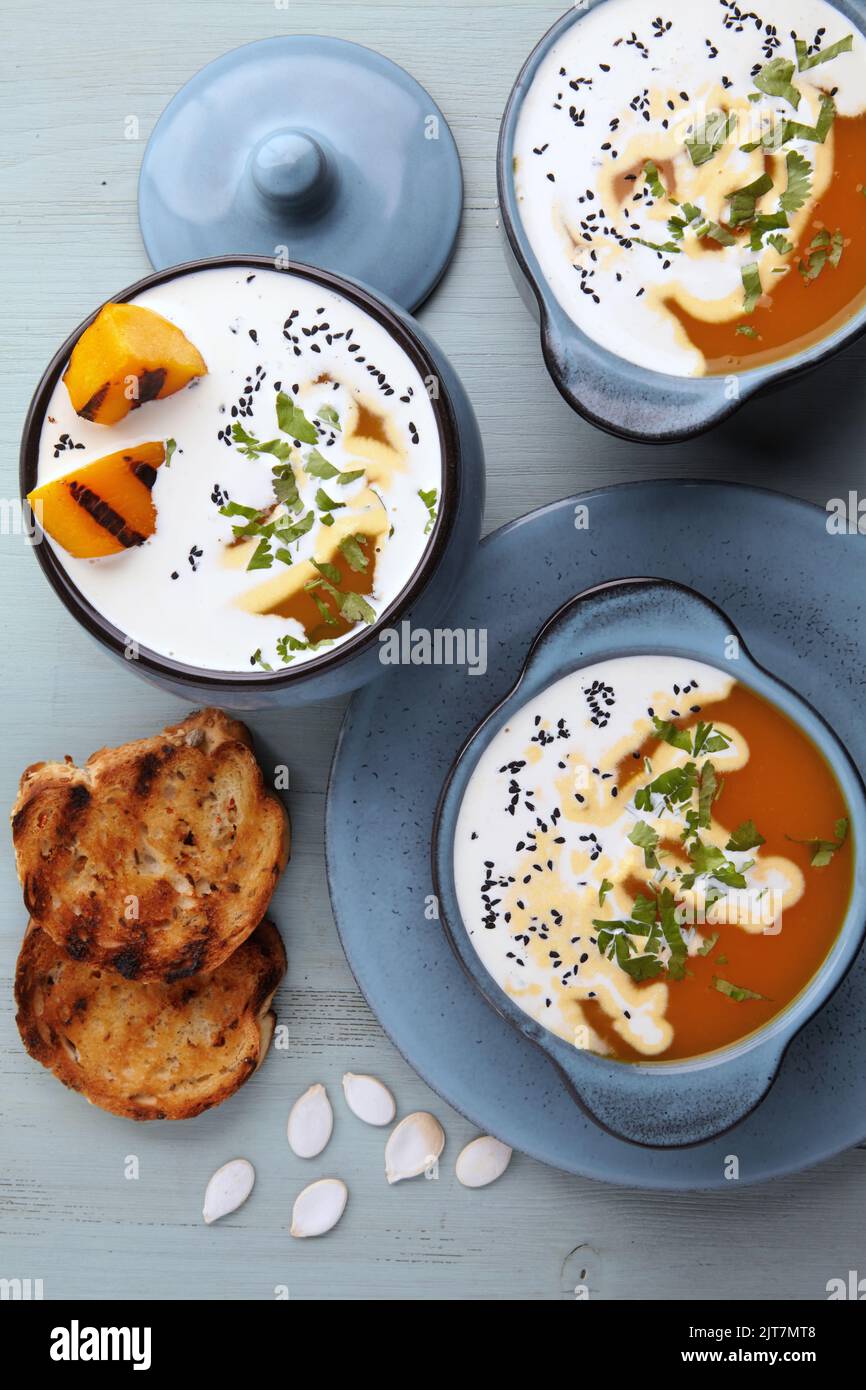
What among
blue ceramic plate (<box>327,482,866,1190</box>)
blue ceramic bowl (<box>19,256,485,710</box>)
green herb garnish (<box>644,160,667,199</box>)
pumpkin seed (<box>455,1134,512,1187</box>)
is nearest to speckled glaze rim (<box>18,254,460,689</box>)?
blue ceramic bowl (<box>19,256,485,710</box>)

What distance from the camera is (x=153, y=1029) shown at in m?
1.78

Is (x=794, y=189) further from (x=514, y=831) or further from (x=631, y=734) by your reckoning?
(x=514, y=831)

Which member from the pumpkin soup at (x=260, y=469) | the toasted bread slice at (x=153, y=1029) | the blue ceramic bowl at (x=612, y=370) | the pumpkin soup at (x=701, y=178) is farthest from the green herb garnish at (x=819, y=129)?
the toasted bread slice at (x=153, y=1029)

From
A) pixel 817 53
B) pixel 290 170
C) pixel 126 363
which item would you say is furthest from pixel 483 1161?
pixel 817 53

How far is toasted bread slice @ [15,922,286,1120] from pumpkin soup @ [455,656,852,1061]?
0.46 metres

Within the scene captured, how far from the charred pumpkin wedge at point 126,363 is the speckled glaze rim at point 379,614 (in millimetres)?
43

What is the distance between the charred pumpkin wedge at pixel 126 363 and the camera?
1.33m

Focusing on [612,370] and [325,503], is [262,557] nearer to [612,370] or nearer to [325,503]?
[325,503]

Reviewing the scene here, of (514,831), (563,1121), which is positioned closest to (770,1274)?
(563,1121)

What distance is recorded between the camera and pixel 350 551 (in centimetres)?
138

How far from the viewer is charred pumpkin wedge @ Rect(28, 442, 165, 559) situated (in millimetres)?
1366

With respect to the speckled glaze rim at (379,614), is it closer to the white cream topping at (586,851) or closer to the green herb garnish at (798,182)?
the white cream topping at (586,851)

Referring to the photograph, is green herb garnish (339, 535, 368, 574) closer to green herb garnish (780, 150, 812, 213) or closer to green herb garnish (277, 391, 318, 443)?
green herb garnish (277, 391, 318, 443)
